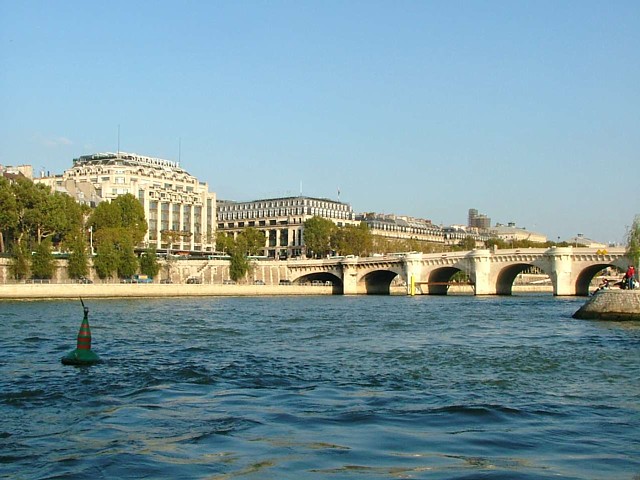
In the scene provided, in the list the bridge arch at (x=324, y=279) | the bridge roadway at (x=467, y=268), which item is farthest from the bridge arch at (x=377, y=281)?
the bridge arch at (x=324, y=279)

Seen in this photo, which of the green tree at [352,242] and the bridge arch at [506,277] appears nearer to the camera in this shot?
the bridge arch at [506,277]

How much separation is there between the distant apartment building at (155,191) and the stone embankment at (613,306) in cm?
8270

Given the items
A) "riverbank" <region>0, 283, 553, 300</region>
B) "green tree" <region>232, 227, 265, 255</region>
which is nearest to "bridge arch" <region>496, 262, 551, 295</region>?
"riverbank" <region>0, 283, 553, 300</region>

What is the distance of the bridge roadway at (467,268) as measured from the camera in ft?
295

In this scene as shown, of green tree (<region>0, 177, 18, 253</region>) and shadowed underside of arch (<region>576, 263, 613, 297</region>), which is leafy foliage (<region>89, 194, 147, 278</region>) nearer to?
green tree (<region>0, 177, 18, 253</region>)

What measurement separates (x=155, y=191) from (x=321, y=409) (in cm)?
11329

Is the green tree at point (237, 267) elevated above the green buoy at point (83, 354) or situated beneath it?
elevated above

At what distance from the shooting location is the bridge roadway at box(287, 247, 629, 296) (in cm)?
8988

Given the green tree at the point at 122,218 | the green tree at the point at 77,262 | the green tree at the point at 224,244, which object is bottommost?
the green tree at the point at 77,262

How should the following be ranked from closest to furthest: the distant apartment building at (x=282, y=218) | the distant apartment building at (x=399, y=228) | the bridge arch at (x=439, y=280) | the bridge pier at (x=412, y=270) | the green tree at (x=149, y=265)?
the green tree at (x=149, y=265) < the bridge pier at (x=412, y=270) < the bridge arch at (x=439, y=280) < the distant apartment building at (x=282, y=218) < the distant apartment building at (x=399, y=228)

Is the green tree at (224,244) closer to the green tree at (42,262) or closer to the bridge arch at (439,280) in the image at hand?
the bridge arch at (439,280)

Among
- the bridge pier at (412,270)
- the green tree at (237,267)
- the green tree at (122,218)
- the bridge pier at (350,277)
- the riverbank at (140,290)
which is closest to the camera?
the riverbank at (140,290)

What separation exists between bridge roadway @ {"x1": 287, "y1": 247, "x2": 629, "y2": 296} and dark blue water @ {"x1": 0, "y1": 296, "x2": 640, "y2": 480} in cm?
5797

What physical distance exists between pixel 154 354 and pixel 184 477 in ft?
51.0
